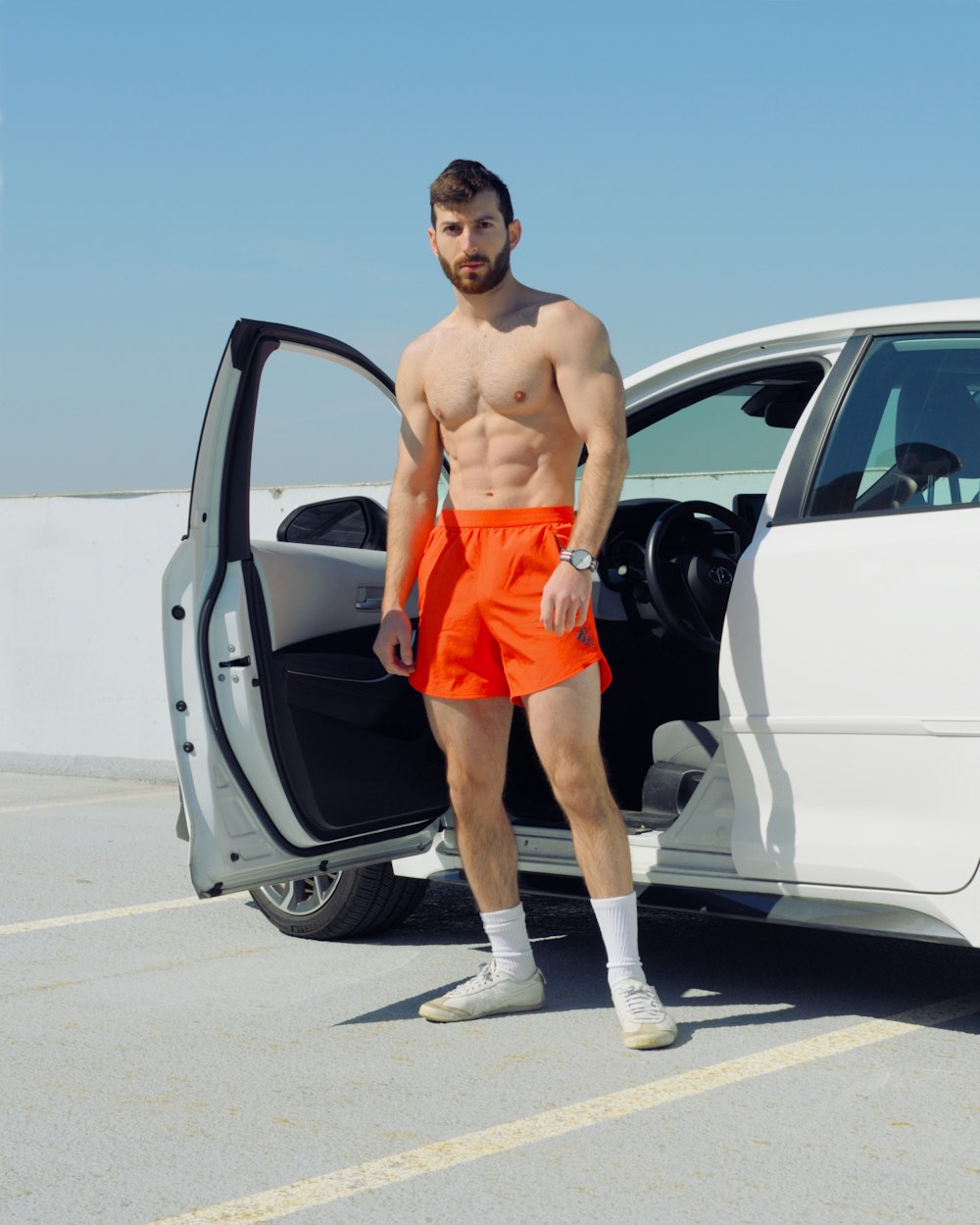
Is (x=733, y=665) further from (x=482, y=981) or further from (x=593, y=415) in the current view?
(x=482, y=981)

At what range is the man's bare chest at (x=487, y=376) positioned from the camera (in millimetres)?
3930

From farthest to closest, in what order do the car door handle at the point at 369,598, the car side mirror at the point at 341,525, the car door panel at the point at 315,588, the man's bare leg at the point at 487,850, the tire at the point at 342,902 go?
the car side mirror at the point at 341,525 → the tire at the point at 342,902 → the car door handle at the point at 369,598 → the car door panel at the point at 315,588 → the man's bare leg at the point at 487,850

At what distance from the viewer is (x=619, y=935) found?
3.97 metres

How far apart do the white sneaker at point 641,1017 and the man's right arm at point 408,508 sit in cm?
99

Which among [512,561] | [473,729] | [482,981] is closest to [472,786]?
[473,729]

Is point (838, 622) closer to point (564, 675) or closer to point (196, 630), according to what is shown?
point (564, 675)

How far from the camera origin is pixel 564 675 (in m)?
3.91

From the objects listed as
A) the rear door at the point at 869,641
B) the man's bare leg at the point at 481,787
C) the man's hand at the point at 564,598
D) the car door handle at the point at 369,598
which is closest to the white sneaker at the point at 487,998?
the man's bare leg at the point at 481,787

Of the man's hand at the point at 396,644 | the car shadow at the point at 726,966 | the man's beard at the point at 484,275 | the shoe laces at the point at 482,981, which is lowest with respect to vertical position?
the car shadow at the point at 726,966

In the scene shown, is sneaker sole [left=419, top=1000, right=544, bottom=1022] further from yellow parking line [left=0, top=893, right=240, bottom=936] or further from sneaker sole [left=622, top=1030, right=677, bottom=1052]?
yellow parking line [left=0, top=893, right=240, bottom=936]

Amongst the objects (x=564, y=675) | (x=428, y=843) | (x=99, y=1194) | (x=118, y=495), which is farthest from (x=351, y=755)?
(x=118, y=495)

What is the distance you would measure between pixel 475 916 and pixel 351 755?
1317 mm

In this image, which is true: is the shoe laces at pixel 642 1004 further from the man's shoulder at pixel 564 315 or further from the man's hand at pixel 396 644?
the man's shoulder at pixel 564 315

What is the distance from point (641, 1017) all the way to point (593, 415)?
56.7 inches
